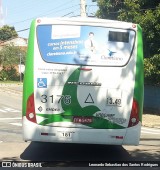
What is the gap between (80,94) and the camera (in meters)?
8.58

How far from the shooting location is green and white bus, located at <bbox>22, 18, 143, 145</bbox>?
8516 mm

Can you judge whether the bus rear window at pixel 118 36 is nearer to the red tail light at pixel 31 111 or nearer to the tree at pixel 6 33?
the red tail light at pixel 31 111

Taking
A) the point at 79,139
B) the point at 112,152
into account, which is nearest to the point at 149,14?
the point at 112,152

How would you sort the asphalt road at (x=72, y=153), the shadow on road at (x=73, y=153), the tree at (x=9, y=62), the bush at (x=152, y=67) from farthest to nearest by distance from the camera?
1. the tree at (x=9, y=62)
2. the bush at (x=152, y=67)
3. the shadow on road at (x=73, y=153)
4. the asphalt road at (x=72, y=153)

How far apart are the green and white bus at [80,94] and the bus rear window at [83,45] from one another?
24 mm

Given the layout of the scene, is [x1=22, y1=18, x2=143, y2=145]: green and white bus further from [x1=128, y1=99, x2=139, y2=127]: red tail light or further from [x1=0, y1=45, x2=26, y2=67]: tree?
[x1=0, y1=45, x2=26, y2=67]: tree

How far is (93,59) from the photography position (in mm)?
8633

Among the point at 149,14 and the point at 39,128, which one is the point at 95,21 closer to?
the point at 39,128

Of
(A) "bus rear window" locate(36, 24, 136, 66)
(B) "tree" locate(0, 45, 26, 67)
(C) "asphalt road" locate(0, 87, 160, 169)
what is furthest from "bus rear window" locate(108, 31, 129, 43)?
(B) "tree" locate(0, 45, 26, 67)

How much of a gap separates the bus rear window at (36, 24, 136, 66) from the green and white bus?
24 millimetres

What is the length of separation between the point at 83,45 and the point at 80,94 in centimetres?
117

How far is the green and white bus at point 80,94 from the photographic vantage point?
8.52 meters

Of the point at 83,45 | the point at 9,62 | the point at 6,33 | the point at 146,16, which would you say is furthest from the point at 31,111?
the point at 6,33

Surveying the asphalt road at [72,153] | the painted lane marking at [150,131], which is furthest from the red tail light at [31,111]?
the painted lane marking at [150,131]
